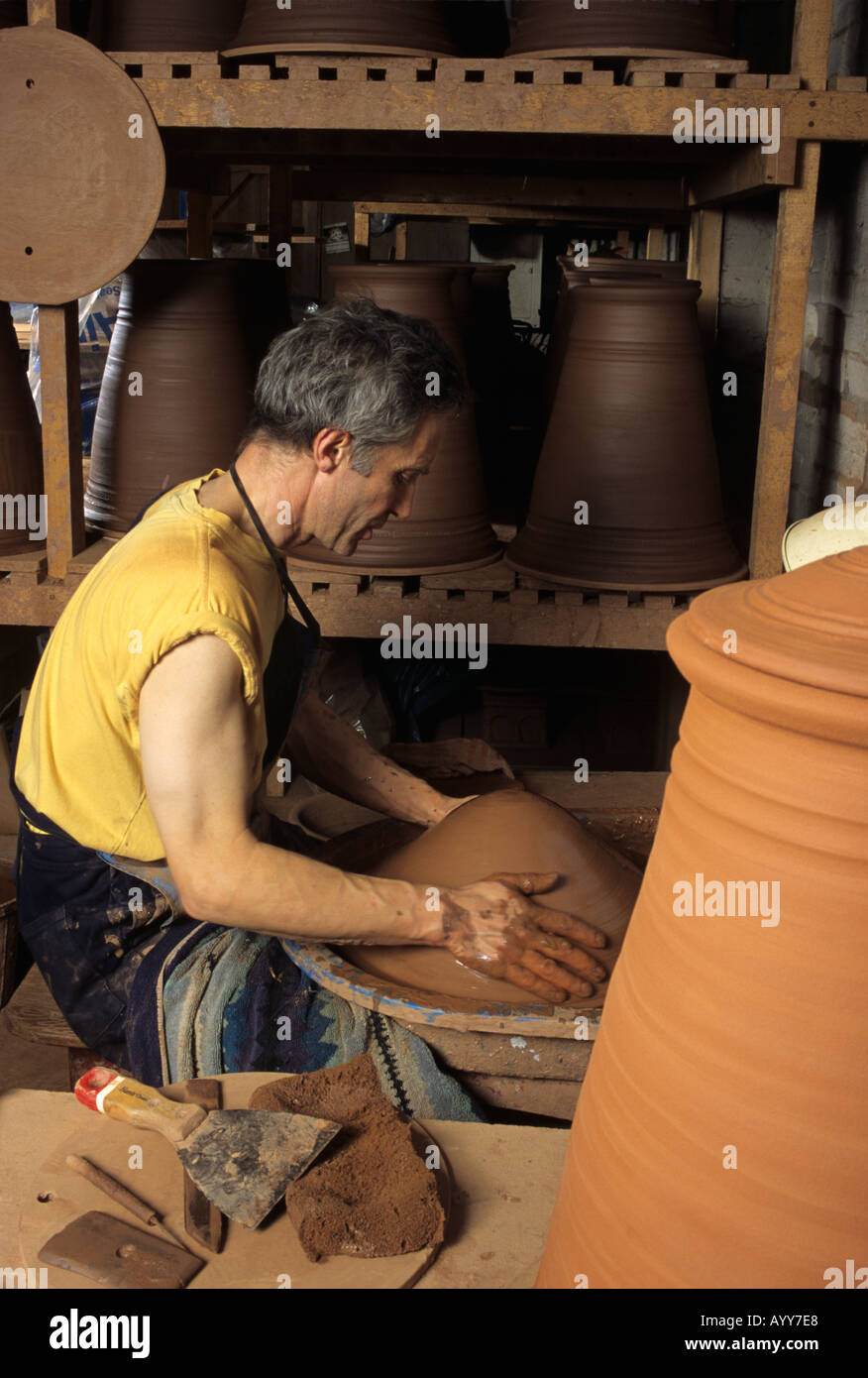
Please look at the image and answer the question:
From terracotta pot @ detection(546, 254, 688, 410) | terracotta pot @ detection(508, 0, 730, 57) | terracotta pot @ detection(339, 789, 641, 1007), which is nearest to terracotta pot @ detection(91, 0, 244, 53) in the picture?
terracotta pot @ detection(508, 0, 730, 57)

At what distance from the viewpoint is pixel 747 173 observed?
266 centimetres

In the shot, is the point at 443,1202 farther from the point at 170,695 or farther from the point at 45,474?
the point at 45,474

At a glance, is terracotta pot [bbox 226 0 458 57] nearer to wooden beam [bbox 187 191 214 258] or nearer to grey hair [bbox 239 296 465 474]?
grey hair [bbox 239 296 465 474]

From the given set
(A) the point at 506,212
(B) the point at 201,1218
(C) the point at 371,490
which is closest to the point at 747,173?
(C) the point at 371,490

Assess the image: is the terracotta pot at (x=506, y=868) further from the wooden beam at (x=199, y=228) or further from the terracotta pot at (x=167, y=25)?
the wooden beam at (x=199, y=228)

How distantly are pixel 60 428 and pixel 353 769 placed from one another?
3.23 feet

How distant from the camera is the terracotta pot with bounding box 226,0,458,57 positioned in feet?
7.78

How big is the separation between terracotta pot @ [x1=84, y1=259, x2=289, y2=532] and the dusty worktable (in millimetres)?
1731

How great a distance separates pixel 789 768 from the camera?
840 millimetres

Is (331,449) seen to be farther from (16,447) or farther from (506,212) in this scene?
(506,212)

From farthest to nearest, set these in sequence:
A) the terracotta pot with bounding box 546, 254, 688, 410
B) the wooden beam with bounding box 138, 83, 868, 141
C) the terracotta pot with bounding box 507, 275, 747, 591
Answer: the terracotta pot with bounding box 546, 254, 688, 410, the terracotta pot with bounding box 507, 275, 747, 591, the wooden beam with bounding box 138, 83, 868, 141

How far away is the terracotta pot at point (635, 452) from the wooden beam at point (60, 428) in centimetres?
105

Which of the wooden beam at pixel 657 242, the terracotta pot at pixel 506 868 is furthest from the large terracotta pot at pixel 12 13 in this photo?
the wooden beam at pixel 657 242
